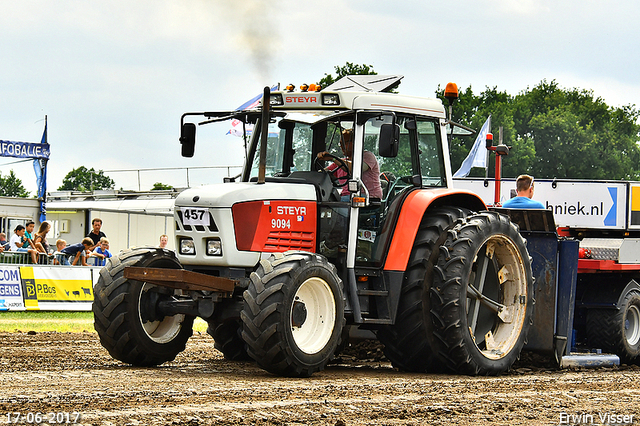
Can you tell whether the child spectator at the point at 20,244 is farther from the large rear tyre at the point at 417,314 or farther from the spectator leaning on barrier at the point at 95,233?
the large rear tyre at the point at 417,314

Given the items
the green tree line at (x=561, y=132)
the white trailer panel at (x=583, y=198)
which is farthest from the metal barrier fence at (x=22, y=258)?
the green tree line at (x=561, y=132)

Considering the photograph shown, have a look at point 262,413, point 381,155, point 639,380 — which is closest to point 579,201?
point 639,380

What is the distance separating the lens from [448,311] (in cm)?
819

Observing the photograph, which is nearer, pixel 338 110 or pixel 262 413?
pixel 262 413

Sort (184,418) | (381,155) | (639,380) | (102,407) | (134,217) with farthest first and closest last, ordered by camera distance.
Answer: (134,217)
(639,380)
(381,155)
(102,407)
(184,418)

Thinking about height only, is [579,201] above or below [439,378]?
above

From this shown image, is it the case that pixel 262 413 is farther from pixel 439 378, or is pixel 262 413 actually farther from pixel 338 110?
pixel 338 110

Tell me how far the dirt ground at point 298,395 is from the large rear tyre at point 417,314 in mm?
212

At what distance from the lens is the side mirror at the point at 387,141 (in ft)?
25.8

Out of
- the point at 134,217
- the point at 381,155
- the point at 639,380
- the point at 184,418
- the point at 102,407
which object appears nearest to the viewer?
the point at 184,418

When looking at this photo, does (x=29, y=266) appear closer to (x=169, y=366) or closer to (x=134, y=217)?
(x=169, y=366)

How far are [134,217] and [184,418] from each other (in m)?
27.0

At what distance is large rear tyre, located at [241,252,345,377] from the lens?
23.4ft

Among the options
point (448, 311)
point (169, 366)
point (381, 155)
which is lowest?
point (169, 366)
